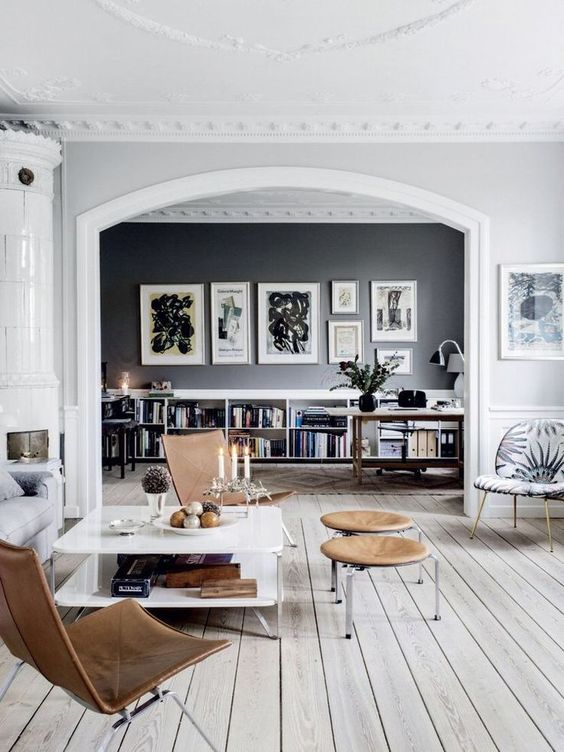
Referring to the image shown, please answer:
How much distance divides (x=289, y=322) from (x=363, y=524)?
5.18 metres

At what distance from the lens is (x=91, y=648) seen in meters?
2.36

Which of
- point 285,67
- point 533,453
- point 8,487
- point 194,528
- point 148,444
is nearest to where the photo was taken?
point 194,528

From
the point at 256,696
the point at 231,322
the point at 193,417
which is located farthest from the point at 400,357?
the point at 256,696

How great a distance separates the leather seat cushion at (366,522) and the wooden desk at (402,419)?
3.07 metres

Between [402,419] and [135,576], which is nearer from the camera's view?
[135,576]

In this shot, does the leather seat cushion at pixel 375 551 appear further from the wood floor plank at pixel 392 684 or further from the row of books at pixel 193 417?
the row of books at pixel 193 417

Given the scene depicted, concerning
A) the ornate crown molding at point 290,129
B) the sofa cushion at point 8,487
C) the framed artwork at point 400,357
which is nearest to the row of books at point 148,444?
the framed artwork at point 400,357

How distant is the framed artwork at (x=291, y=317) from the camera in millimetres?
9031

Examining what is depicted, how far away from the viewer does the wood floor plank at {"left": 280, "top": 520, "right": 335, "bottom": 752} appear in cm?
251

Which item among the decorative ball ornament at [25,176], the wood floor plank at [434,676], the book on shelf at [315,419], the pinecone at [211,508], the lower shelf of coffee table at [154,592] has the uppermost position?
the decorative ball ornament at [25,176]

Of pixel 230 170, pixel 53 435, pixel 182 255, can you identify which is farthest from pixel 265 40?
pixel 182 255

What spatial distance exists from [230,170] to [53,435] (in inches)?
103

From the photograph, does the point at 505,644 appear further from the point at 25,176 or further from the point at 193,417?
the point at 193,417

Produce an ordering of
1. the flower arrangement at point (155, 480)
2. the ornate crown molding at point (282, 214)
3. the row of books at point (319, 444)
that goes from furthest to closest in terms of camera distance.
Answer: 1. the row of books at point (319, 444)
2. the ornate crown molding at point (282, 214)
3. the flower arrangement at point (155, 480)
